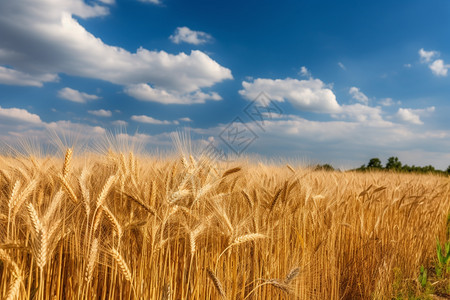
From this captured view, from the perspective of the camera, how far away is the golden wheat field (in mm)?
1658

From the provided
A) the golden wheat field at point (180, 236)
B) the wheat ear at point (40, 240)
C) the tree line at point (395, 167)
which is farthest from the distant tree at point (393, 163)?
the wheat ear at point (40, 240)

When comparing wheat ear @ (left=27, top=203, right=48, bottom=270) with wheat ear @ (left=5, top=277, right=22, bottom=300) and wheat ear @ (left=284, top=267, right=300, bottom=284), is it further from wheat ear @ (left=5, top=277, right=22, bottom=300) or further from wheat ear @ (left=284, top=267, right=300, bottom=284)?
wheat ear @ (left=284, top=267, right=300, bottom=284)

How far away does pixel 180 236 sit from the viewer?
6.42 feet

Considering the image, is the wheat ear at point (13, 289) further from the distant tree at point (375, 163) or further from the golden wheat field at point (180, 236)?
the distant tree at point (375, 163)

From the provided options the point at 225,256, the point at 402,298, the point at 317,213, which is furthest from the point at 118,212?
the point at 402,298

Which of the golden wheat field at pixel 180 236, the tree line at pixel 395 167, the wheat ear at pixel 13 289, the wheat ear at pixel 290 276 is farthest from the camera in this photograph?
the tree line at pixel 395 167

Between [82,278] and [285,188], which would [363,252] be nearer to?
[285,188]

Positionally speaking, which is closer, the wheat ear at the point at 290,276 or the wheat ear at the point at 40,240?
the wheat ear at the point at 40,240

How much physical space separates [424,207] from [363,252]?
195cm

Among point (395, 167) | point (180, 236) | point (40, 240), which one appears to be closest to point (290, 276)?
point (180, 236)

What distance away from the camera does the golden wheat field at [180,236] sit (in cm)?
166

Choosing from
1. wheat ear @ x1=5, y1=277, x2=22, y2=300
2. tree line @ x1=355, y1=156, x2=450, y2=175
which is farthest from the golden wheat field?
tree line @ x1=355, y1=156, x2=450, y2=175

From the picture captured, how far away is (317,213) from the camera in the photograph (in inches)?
122

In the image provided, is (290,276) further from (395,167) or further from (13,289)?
(395,167)
